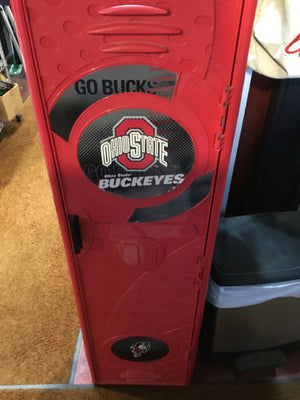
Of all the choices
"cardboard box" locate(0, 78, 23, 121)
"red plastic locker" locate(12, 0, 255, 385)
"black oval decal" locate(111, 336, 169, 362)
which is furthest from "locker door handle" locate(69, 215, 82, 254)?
"cardboard box" locate(0, 78, 23, 121)

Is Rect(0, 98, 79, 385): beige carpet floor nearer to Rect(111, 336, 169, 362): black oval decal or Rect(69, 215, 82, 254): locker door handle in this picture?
Rect(111, 336, 169, 362): black oval decal

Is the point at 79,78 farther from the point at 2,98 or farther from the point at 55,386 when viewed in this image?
the point at 2,98

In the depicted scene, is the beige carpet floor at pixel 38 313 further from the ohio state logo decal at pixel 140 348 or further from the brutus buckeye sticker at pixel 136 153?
the brutus buckeye sticker at pixel 136 153

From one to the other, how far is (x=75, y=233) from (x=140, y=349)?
1.69 ft

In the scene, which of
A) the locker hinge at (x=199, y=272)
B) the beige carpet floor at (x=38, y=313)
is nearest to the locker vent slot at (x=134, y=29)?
the locker hinge at (x=199, y=272)

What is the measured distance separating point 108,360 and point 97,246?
0.51 meters

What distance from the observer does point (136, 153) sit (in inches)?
27.9

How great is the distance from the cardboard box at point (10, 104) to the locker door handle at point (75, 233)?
6.04 feet

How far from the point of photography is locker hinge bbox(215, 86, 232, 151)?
644mm

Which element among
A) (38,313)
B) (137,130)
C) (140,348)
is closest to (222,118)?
(137,130)

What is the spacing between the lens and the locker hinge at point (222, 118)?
64 centimetres

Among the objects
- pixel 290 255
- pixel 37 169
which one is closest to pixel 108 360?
pixel 290 255

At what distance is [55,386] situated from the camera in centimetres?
129

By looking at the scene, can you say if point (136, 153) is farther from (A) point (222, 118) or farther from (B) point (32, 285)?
(B) point (32, 285)
